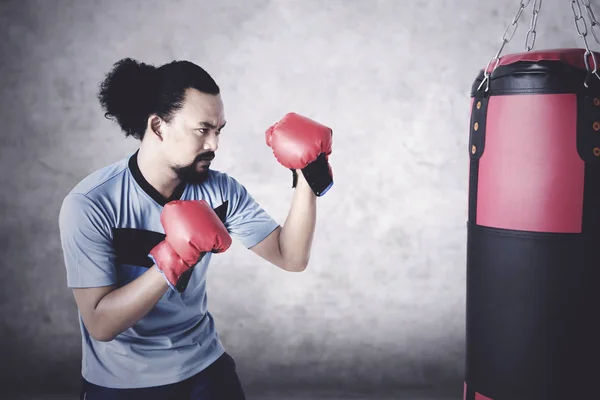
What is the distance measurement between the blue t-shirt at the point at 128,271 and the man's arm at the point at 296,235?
0.25 meters

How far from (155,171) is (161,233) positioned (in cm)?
19

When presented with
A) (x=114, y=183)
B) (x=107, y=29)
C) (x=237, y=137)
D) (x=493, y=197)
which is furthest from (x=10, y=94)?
(x=493, y=197)

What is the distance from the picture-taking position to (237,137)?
317 cm

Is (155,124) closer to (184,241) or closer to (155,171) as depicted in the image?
(155,171)

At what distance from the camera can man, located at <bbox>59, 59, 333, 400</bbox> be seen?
1.62 meters

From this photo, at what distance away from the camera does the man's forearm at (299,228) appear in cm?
195

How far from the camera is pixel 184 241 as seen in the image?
62.1 inches

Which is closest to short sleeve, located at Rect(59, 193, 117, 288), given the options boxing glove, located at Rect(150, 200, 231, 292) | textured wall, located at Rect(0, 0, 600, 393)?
boxing glove, located at Rect(150, 200, 231, 292)

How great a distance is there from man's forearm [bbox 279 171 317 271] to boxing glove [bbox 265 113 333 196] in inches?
2.4

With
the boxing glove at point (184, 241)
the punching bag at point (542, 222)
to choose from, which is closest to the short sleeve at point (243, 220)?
the boxing glove at point (184, 241)

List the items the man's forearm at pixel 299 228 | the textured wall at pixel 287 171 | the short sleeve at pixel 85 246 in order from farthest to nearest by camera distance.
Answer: the textured wall at pixel 287 171
the man's forearm at pixel 299 228
the short sleeve at pixel 85 246

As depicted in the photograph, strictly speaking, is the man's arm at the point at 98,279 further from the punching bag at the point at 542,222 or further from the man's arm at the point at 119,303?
the punching bag at the point at 542,222

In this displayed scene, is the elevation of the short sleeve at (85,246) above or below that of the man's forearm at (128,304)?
above

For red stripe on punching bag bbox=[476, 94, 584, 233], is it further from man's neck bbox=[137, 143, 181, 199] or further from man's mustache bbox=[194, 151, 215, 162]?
man's neck bbox=[137, 143, 181, 199]
